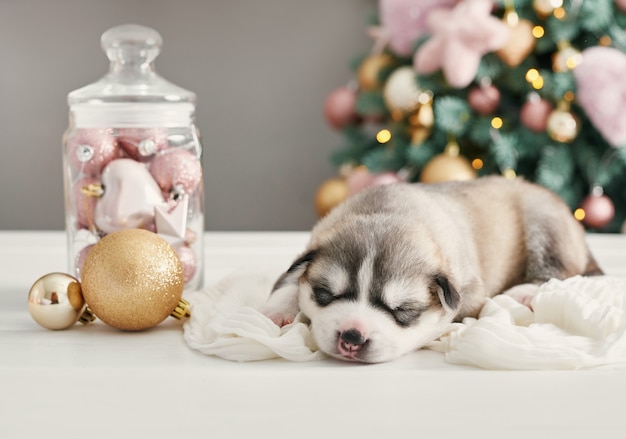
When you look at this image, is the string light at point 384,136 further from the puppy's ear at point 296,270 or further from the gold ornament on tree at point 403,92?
the puppy's ear at point 296,270

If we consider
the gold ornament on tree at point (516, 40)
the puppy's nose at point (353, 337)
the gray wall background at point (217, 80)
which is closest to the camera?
the puppy's nose at point (353, 337)

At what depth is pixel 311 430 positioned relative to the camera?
0.81 meters

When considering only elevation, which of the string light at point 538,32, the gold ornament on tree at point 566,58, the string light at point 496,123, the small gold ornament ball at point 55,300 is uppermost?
the string light at point 538,32

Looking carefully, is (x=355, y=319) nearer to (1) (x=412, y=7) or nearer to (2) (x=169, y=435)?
(2) (x=169, y=435)

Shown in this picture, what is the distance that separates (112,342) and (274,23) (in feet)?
8.31

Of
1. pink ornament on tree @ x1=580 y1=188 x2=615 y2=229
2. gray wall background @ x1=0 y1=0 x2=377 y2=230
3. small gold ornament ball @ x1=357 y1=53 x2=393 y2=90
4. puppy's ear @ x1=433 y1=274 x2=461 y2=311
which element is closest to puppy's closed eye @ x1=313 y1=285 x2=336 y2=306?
puppy's ear @ x1=433 y1=274 x2=461 y2=311

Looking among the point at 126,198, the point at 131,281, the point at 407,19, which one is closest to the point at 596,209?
the point at 407,19

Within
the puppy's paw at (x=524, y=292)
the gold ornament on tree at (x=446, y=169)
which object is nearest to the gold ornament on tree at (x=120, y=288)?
the puppy's paw at (x=524, y=292)

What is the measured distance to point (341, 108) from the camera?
9.50ft

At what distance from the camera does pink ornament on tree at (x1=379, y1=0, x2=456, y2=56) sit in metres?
2.62

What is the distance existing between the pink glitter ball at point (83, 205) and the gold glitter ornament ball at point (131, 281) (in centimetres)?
19

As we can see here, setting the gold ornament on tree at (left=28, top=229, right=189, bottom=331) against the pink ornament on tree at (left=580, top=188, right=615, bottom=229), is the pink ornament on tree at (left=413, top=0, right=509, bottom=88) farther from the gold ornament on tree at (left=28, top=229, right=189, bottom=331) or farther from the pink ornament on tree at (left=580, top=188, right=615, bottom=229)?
the gold ornament on tree at (left=28, top=229, right=189, bottom=331)

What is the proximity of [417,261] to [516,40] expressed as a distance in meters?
1.65

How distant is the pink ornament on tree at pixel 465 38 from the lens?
→ 242 centimetres
